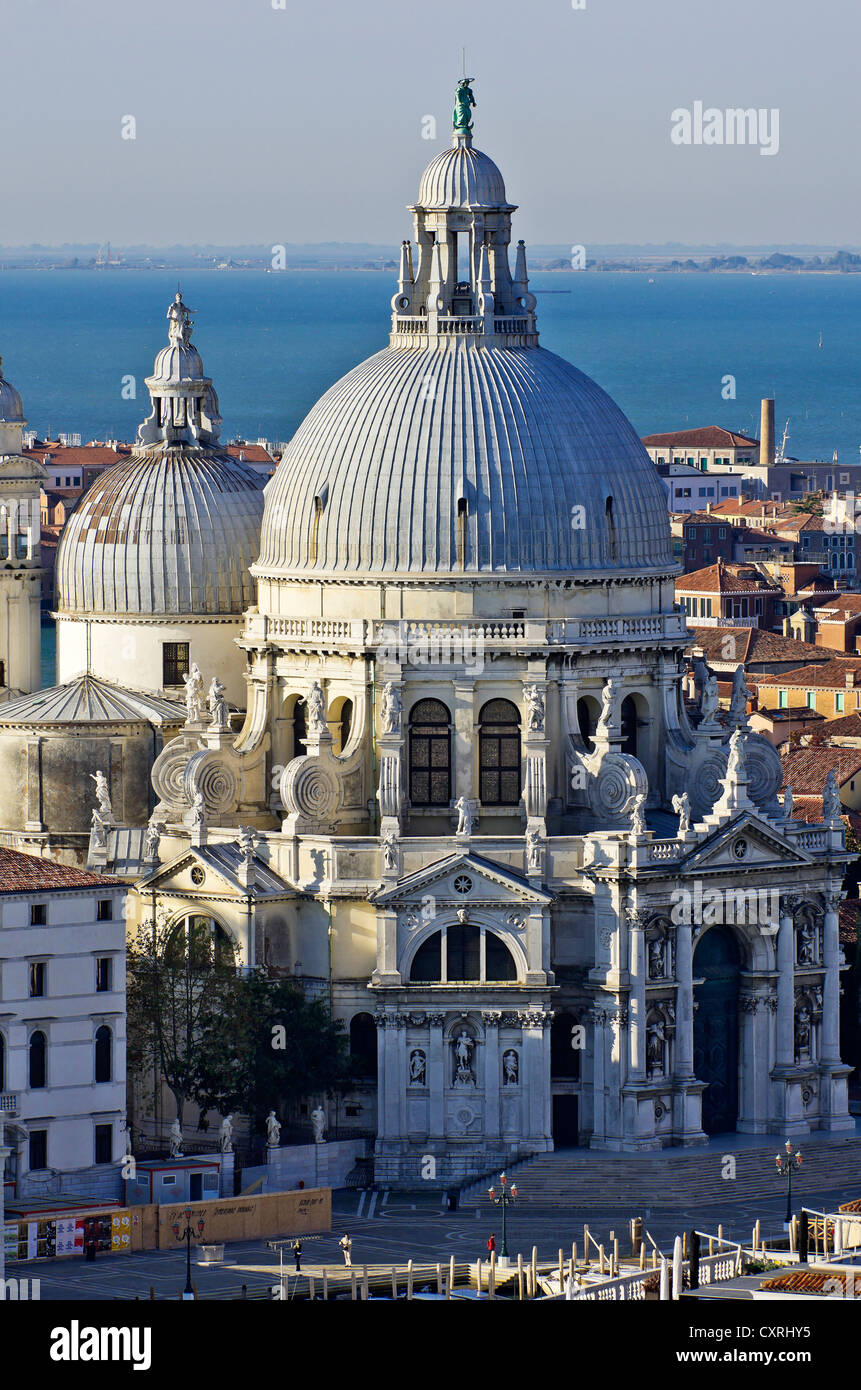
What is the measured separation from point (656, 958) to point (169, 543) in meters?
17.2

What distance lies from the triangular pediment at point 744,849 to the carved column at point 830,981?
5.12ft

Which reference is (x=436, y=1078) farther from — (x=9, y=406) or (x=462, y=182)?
(x=9, y=406)

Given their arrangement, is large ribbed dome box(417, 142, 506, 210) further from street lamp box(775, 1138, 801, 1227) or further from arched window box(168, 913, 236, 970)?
street lamp box(775, 1138, 801, 1227)

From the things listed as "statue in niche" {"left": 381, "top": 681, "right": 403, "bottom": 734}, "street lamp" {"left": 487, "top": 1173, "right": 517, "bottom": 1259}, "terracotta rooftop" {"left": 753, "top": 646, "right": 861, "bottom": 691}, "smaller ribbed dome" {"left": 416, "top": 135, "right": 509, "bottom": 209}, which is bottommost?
"street lamp" {"left": 487, "top": 1173, "right": 517, "bottom": 1259}

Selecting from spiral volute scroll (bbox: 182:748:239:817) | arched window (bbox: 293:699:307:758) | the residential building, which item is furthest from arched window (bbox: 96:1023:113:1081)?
arched window (bbox: 293:699:307:758)

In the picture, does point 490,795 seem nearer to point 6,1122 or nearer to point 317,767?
point 317,767

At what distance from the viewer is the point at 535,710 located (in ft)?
318

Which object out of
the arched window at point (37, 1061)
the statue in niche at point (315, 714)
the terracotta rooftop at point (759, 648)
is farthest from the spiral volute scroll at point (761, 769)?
the terracotta rooftop at point (759, 648)

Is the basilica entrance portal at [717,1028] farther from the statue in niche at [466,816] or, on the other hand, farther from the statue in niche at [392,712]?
the statue in niche at [392,712]

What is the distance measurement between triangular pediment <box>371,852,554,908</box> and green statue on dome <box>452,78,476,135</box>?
706 inches

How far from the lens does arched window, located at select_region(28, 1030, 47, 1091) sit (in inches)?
3529

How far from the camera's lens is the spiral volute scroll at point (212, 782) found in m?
99.7
